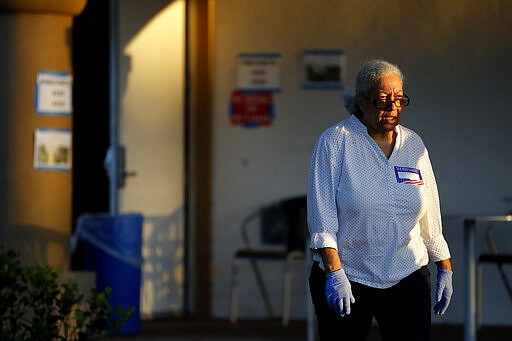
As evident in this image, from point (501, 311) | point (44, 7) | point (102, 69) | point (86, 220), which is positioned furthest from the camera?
point (102, 69)

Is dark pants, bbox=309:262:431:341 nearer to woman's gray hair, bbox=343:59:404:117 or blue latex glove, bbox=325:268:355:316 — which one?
blue latex glove, bbox=325:268:355:316

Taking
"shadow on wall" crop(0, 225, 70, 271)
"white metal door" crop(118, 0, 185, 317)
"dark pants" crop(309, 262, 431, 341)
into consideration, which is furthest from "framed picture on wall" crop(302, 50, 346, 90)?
"dark pants" crop(309, 262, 431, 341)

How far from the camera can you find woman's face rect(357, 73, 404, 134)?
14.7 ft

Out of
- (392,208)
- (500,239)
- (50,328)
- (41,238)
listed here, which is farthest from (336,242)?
(500,239)


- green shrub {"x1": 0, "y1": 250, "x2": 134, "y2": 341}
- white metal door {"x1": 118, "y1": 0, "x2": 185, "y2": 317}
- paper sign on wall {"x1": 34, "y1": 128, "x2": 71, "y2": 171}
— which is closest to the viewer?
green shrub {"x1": 0, "y1": 250, "x2": 134, "y2": 341}

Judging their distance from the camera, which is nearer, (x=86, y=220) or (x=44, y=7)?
(x=44, y=7)

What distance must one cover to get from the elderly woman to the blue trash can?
4.31m

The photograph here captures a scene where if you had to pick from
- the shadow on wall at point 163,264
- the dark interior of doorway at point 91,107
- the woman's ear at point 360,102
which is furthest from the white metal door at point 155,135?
the woman's ear at point 360,102

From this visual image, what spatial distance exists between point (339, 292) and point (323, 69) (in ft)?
17.9

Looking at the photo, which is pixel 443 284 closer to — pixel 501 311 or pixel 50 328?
pixel 50 328

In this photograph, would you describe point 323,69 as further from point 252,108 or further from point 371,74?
point 371,74

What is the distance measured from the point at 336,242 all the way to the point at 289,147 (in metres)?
5.28

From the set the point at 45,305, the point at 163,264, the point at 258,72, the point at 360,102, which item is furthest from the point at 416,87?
the point at 360,102

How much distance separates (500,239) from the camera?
30.7ft
